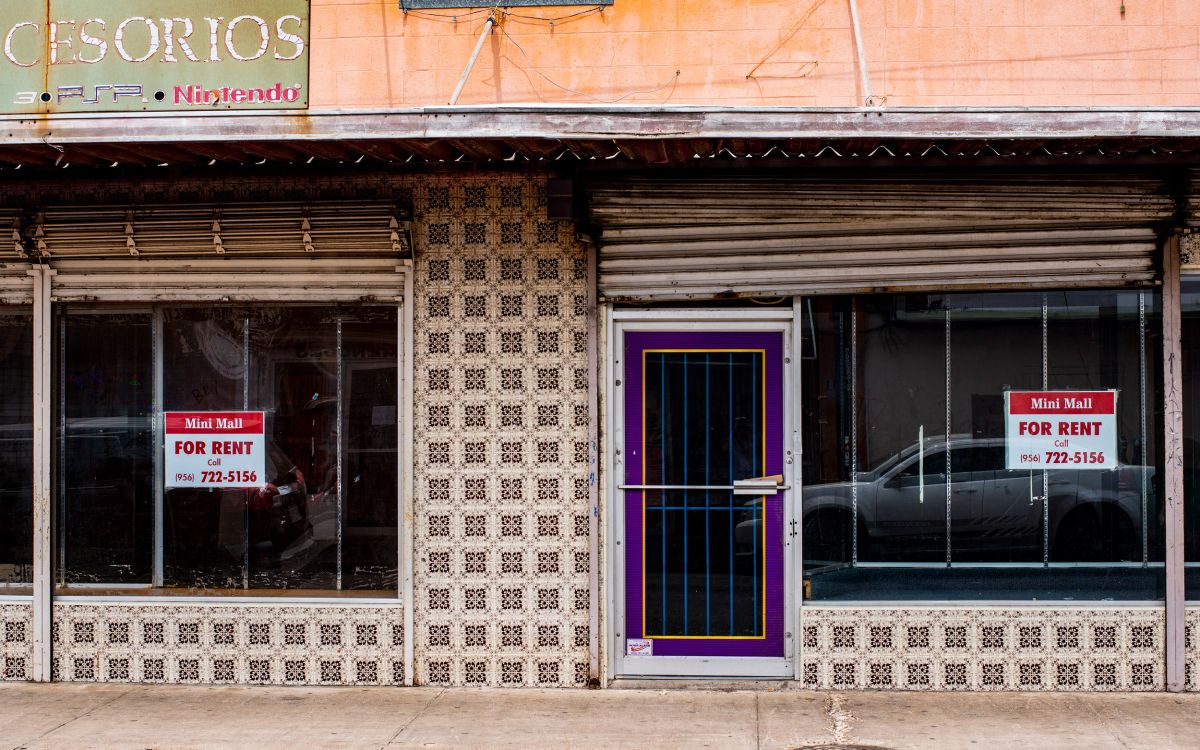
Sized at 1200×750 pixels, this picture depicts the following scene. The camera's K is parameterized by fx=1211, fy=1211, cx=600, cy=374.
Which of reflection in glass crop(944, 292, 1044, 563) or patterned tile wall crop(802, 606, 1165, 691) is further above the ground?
reflection in glass crop(944, 292, 1044, 563)

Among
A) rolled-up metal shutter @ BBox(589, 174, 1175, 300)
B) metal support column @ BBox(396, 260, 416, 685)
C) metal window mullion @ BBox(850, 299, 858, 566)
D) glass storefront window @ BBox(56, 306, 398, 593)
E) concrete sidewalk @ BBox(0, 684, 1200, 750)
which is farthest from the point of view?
glass storefront window @ BBox(56, 306, 398, 593)

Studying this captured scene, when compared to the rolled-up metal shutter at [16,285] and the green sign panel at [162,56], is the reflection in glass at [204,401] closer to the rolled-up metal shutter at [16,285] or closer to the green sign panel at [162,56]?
the rolled-up metal shutter at [16,285]

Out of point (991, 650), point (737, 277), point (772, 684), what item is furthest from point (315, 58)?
point (991, 650)

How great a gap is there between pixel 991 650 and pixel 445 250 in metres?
4.28

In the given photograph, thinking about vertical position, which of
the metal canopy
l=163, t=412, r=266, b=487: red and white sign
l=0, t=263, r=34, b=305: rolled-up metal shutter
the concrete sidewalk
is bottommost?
the concrete sidewalk

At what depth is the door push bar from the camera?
7691 mm

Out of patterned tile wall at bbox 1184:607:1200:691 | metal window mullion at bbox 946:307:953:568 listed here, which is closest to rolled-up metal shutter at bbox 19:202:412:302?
metal window mullion at bbox 946:307:953:568

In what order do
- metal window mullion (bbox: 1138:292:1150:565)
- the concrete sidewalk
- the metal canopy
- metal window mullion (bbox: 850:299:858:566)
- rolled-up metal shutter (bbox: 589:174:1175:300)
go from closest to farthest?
the metal canopy → the concrete sidewalk → rolled-up metal shutter (bbox: 589:174:1175:300) → metal window mullion (bbox: 1138:292:1150:565) → metal window mullion (bbox: 850:299:858:566)

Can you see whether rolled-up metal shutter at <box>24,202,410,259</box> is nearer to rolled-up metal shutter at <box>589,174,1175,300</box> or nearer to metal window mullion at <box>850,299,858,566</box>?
rolled-up metal shutter at <box>589,174,1175,300</box>

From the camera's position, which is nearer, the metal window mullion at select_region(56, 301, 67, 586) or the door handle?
the door handle

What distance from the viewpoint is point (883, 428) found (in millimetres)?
7684

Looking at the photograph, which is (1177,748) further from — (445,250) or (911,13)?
(445,250)

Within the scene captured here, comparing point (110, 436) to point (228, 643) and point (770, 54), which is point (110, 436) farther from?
point (770, 54)

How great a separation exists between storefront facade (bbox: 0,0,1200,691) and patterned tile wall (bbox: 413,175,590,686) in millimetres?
23
